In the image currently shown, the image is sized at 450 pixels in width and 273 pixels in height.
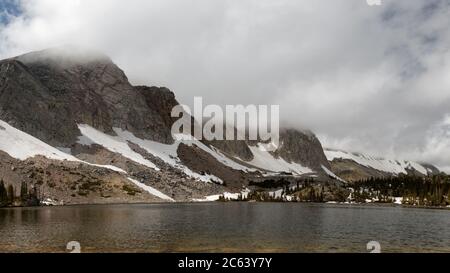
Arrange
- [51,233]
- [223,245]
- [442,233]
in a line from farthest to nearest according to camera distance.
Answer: [442,233]
[51,233]
[223,245]
